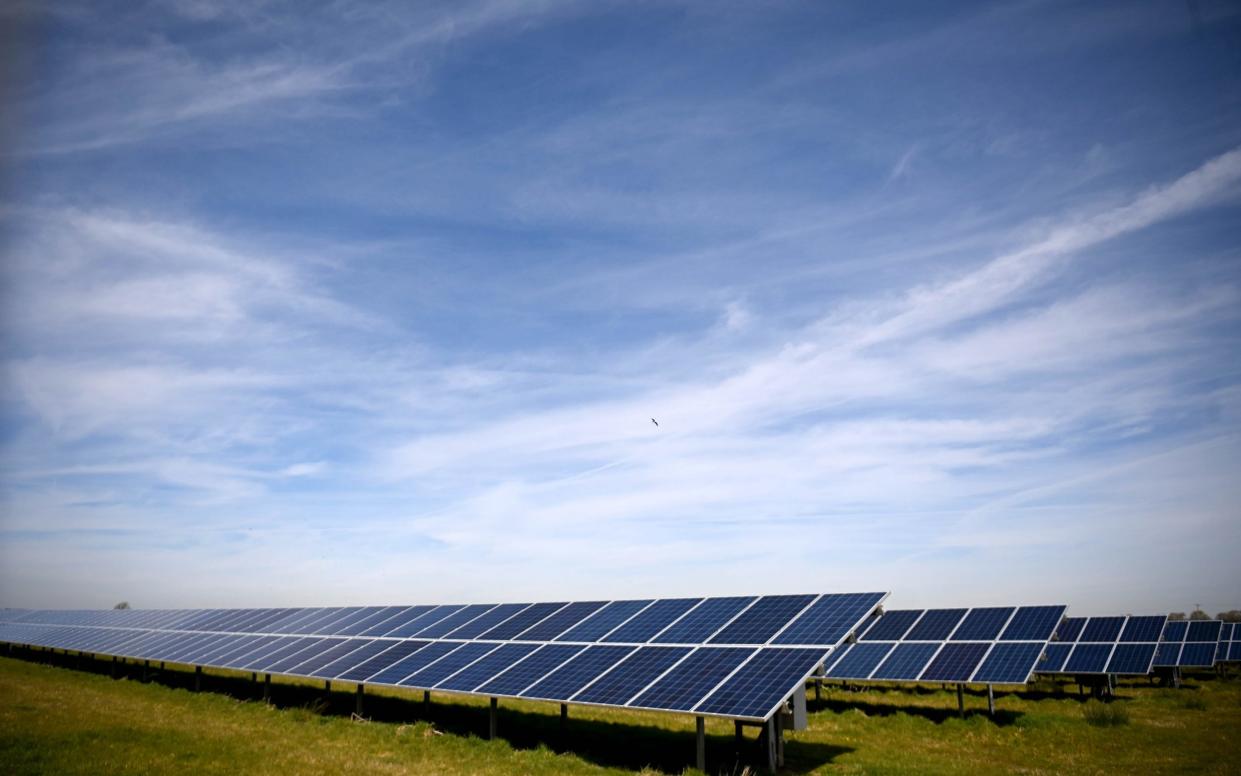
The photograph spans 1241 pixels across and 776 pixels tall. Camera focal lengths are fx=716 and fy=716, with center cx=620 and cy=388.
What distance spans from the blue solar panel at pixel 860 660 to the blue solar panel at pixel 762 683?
1572 cm

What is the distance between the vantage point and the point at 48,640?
5388 cm

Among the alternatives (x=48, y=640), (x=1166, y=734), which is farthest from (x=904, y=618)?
(x=48, y=640)

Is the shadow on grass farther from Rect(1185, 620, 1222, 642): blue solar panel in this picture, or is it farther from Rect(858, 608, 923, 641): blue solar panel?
Rect(1185, 620, 1222, 642): blue solar panel

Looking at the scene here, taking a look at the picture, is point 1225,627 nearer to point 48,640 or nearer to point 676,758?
point 676,758

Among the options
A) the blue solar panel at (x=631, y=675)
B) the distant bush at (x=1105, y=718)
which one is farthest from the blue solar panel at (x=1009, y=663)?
the blue solar panel at (x=631, y=675)

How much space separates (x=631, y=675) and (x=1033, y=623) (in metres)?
22.6

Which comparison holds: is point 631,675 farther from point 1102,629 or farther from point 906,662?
point 1102,629

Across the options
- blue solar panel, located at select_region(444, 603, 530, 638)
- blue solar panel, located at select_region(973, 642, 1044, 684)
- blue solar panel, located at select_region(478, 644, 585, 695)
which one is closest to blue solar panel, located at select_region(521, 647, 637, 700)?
blue solar panel, located at select_region(478, 644, 585, 695)

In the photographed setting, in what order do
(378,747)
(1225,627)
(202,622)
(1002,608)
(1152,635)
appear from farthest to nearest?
(202,622), (1225,627), (1152,635), (1002,608), (378,747)

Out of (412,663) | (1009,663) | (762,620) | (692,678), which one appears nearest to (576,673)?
(692,678)

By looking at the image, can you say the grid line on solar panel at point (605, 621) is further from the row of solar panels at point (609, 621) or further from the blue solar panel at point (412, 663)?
the blue solar panel at point (412, 663)

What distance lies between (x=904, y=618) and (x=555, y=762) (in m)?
27.3

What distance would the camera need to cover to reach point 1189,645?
42.9 m

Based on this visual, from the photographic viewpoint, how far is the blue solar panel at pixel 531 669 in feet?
74.7
